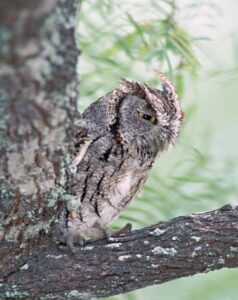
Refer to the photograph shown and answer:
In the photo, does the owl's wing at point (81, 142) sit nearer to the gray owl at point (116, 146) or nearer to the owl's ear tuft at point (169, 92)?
the gray owl at point (116, 146)

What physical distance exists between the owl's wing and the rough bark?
0.88ft

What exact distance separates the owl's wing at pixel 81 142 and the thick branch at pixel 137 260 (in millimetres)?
282

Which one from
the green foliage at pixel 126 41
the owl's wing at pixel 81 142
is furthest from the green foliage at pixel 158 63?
the owl's wing at pixel 81 142

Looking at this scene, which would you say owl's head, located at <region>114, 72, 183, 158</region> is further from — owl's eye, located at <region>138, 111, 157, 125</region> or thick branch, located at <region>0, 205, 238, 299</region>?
thick branch, located at <region>0, 205, 238, 299</region>

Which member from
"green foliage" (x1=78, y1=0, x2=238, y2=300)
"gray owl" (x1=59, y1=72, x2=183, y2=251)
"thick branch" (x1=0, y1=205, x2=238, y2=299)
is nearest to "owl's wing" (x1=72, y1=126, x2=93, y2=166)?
"gray owl" (x1=59, y1=72, x2=183, y2=251)

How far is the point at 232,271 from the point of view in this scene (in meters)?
3.21

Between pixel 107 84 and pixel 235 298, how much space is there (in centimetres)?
105

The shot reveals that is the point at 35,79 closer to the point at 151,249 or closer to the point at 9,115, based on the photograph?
the point at 9,115

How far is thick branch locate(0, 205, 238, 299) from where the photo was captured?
1.82 m

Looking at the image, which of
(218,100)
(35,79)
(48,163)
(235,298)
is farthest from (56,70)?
(218,100)

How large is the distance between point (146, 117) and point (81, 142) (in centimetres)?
23

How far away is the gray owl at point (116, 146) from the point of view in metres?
2.06

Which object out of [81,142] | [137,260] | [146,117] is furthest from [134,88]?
[137,260]

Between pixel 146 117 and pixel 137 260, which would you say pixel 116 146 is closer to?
pixel 146 117
